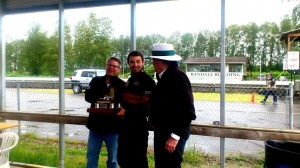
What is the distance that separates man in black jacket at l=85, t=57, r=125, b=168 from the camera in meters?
3.00

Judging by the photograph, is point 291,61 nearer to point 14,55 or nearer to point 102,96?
point 102,96

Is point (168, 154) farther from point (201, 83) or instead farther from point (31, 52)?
point (31, 52)

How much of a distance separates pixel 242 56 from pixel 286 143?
1020 mm

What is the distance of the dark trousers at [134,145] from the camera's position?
8.96ft

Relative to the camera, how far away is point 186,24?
10.3 ft

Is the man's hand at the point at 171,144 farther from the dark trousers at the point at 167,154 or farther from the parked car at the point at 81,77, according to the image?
the parked car at the point at 81,77

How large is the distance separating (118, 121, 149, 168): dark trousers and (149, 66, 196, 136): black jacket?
1.08 ft

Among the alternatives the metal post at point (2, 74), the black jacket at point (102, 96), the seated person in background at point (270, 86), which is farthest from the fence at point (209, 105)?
the black jacket at point (102, 96)

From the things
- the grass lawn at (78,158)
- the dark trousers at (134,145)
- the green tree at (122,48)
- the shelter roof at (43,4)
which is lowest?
the grass lawn at (78,158)

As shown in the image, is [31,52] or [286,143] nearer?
[286,143]

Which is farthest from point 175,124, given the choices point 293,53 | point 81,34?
point 81,34

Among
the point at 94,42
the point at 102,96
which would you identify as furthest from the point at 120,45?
the point at 102,96

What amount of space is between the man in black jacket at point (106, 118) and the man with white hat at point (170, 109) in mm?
639

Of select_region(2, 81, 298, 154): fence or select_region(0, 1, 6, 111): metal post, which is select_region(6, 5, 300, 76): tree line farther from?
select_region(2, 81, 298, 154): fence
